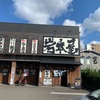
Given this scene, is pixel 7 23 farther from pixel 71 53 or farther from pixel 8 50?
pixel 71 53

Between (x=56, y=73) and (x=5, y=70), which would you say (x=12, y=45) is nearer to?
(x=5, y=70)

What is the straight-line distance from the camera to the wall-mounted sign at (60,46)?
21.8 m

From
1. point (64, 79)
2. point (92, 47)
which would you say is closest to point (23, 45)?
point (64, 79)

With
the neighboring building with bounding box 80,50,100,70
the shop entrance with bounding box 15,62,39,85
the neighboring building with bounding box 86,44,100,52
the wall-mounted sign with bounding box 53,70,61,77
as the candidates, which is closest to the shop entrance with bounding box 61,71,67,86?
the wall-mounted sign with bounding box 53,70,61,77

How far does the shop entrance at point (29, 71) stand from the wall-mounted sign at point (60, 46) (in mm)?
2448

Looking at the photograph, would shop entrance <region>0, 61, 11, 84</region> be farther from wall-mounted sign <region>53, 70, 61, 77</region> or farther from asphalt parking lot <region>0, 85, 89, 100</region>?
asphalt parking lot <region>0, 85, 89, 100</region>

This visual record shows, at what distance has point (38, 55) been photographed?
71.0 ft

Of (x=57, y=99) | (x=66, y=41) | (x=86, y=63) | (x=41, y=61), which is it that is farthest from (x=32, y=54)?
(x=86, y=63)

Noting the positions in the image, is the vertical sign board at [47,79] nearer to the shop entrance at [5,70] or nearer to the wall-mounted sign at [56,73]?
the wall-mounted sign at [56,73]

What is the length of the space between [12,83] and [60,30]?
29.4 feet

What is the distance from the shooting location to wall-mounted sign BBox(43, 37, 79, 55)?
21.8m

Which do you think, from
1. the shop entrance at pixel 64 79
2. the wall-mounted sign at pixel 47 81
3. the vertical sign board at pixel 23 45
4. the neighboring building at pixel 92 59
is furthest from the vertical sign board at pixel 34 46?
the neighboring building at pixel 92 59

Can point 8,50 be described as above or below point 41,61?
above

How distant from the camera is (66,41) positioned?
22234 mm
